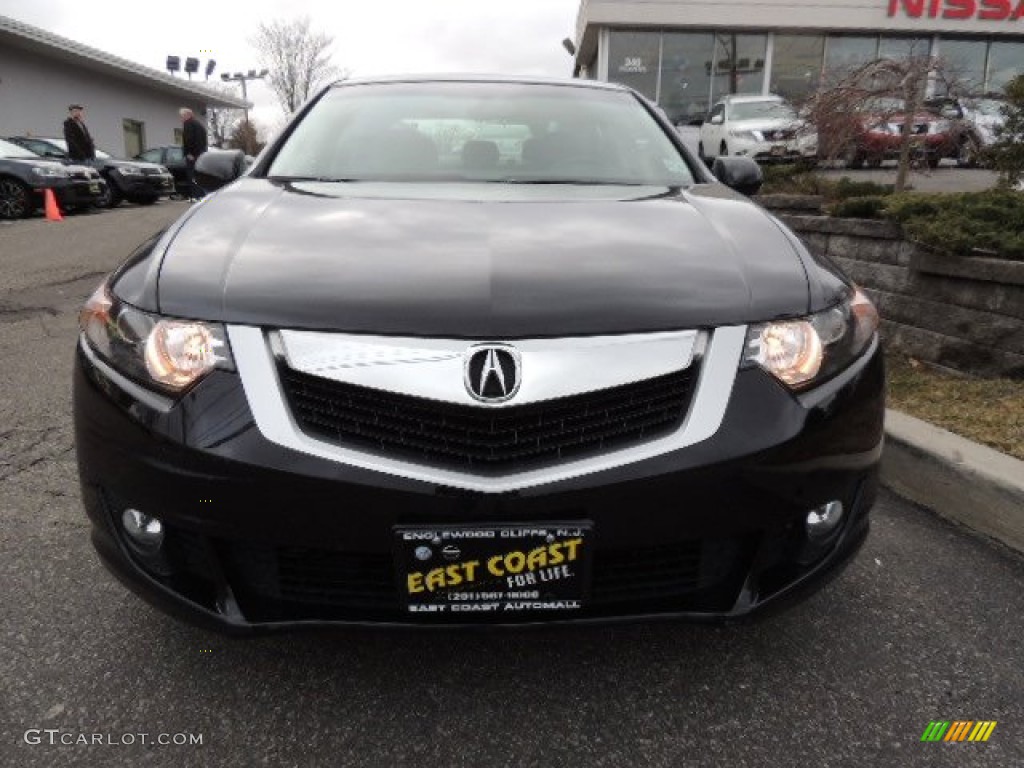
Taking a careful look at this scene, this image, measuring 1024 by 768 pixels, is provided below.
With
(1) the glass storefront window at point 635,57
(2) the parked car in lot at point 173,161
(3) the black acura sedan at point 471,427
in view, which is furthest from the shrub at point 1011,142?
(2) the parked car in lot at point 173,161

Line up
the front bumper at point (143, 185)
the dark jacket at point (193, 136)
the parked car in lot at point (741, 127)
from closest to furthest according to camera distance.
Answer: the parked car in lot at point (741, 127), the dark jacket at point (193, 136), the front bumper at point (143, 185)

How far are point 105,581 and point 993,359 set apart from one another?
3484mm

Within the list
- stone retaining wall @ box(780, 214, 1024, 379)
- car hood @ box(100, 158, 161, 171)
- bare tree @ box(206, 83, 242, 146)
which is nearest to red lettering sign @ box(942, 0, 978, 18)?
car hood @ box(100, 158, 161, 171)

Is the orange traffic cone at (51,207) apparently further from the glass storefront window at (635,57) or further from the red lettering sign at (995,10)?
the red lettering sign at (995,10)

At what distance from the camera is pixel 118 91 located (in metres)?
28.3

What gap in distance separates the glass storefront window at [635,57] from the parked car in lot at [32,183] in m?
13.6

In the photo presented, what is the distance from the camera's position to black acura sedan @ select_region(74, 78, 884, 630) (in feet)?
4.87

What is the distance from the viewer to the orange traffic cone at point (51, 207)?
1249 cm

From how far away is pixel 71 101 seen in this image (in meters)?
24.7

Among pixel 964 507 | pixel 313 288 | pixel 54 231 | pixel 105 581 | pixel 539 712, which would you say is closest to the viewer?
pixel 313 288

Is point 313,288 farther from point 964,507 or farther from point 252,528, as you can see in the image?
point 964,507

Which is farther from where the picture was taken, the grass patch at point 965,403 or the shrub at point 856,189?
the shrub at point 856,189

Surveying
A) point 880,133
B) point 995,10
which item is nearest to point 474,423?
point 880,133

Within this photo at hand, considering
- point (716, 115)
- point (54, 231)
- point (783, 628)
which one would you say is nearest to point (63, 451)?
point (783, 628)
